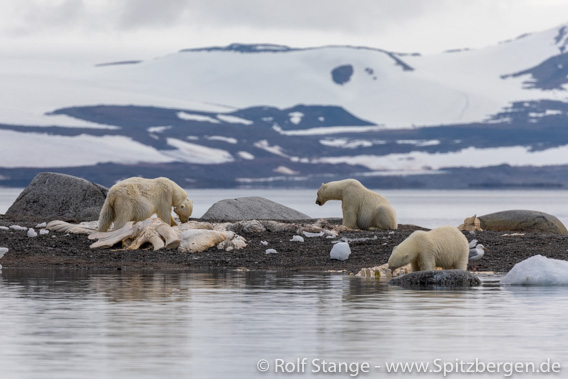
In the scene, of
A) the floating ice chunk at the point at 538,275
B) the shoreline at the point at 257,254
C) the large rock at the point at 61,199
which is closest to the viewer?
the floating ice chunk at the point at 538,275

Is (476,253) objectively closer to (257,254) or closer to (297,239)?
(297,239)

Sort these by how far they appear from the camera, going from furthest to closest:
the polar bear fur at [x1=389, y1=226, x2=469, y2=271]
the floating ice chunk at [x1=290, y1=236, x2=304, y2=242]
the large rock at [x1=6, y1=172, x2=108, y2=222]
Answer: the large rock at [x1=6, y1=172, x2=108, y2=222], the floating ice chunk at [x1=290, y1=236, x2=304, y2=242], the polar bear fur at [x1=389, y1=226, x2=469, y2=271]

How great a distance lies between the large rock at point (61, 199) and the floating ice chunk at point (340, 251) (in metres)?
10.6

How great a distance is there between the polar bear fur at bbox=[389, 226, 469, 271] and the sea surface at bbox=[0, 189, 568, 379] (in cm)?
103

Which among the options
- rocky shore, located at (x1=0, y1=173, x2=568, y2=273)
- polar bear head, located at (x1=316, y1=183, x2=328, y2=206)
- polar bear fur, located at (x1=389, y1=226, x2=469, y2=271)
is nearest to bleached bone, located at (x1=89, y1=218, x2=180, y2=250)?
rocky shore, located at (x1=0, y1=173, x2=568, y2=273)

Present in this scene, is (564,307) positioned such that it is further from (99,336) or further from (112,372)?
(112,372)

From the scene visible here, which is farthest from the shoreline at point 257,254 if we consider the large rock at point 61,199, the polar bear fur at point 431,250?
the large rock at point 61,199

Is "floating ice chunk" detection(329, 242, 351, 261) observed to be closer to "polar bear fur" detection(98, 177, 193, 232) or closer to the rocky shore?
the rocky shore

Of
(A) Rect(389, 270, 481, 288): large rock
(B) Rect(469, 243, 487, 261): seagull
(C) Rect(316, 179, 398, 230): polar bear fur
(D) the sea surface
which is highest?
(C) Rect(316, 179, 398, 230): polar bear fur

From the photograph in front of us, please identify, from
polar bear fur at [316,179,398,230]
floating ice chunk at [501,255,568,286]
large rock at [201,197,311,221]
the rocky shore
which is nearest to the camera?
floating ice chunk at [501,255,568,286]

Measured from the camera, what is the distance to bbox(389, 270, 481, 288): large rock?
19.0 m

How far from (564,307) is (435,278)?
3.45 meters

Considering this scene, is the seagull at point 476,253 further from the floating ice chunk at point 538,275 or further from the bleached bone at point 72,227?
the bleached bone at point 72,227

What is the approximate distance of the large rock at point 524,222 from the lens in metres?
35.2
